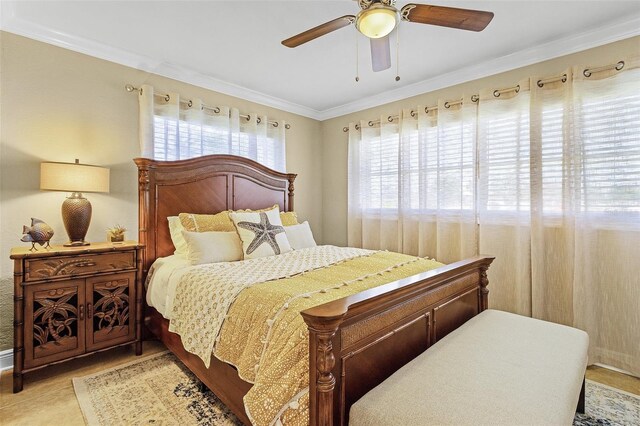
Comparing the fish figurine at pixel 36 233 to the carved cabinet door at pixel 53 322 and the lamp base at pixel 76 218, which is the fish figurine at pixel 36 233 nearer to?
the lamp base at pixel 76 218

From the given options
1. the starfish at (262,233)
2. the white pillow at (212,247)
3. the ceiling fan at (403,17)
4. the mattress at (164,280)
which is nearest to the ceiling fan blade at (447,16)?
the ceiling fan at (403,17)

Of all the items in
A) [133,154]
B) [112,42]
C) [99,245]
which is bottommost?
[99,245]

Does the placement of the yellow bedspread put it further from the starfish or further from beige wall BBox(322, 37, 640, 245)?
beige wall BBox(322, 37, 640, 245)

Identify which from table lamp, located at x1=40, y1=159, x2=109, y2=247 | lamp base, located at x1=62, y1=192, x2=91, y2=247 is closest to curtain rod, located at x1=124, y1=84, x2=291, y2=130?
table lamp, located at x1=40, y1=159, x2=109, y2=247

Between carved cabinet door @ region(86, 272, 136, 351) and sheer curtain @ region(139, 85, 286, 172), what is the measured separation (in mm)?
1203

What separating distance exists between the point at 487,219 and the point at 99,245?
3.44 metres

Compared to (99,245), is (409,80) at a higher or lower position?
higher

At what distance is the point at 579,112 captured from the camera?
8.40 feet

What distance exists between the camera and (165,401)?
6.64 ft

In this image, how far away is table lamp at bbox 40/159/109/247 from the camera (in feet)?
7.58

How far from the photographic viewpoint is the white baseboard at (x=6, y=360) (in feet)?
7.66

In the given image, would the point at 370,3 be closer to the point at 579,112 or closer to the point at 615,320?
the point at 579,112

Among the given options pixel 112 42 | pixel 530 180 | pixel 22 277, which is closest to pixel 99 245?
pixel 22 277

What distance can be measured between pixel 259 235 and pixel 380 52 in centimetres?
176
